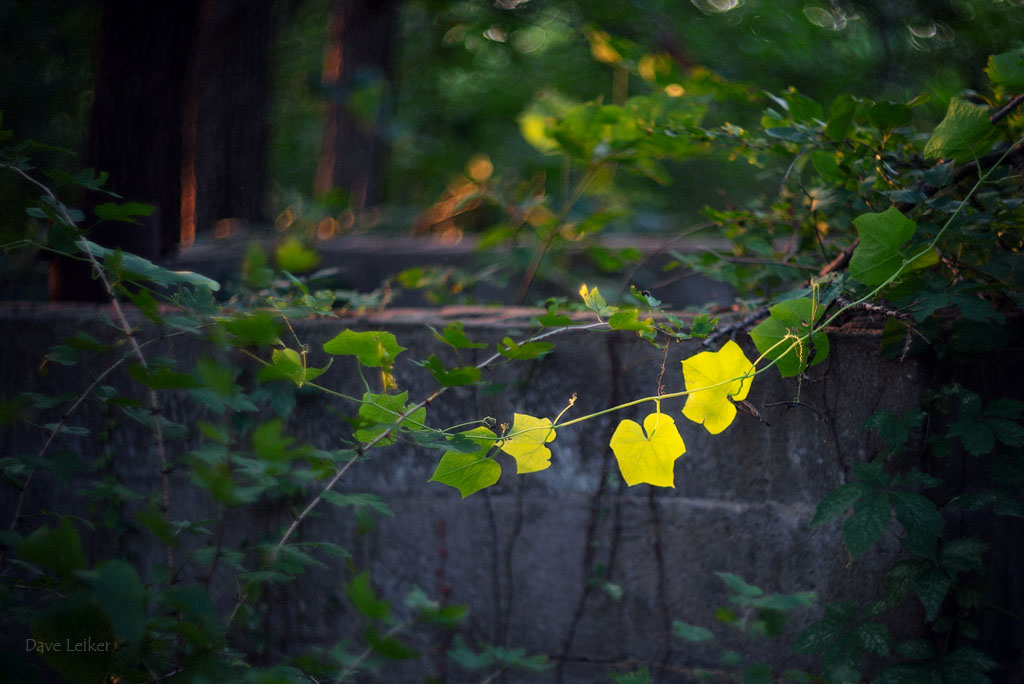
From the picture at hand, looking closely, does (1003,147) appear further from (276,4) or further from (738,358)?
(276,4)

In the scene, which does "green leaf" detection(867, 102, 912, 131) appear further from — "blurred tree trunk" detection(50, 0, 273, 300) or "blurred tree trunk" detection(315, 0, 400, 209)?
"blurred tree trunk" detection(315, 0, 400, 209)

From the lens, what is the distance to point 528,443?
3.63 feet

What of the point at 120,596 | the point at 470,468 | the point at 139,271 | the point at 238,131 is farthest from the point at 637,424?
the point at 238,131

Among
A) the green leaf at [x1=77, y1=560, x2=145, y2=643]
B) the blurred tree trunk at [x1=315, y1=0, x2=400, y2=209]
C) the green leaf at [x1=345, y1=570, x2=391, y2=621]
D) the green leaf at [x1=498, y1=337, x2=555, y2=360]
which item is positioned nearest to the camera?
the green leaf at [x1=77, y1=560, x2=145, y2=643]

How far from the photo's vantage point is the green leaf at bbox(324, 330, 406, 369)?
1.13 meters

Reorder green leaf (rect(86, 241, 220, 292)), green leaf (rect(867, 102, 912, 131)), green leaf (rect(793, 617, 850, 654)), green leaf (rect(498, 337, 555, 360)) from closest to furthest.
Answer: green leaf (rect(86, 241, 220, 292)) < green leaf (rect(498, 337, 555, 360)) < green leaf (rect(793, 617, 850, 654)) < green leaf (rect(867, 102, 912, 131))

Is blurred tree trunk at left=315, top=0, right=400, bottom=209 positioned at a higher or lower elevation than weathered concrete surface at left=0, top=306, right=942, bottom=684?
higher

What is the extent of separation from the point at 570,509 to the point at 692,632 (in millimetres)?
363

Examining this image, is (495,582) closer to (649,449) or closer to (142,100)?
(649,449)

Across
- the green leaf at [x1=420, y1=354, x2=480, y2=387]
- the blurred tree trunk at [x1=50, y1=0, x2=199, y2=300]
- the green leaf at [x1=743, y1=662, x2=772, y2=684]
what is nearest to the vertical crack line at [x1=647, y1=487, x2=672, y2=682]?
the green leaf at [x1=743, y1=662, x2=772, y2=684]

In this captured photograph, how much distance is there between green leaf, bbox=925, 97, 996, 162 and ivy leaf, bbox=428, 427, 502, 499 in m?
0.98

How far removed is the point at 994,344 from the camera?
126 centimetres

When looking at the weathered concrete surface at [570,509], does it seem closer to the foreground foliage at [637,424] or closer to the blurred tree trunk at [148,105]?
the foreground foliage at [637,424]

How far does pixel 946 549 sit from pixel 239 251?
9.75 feet
